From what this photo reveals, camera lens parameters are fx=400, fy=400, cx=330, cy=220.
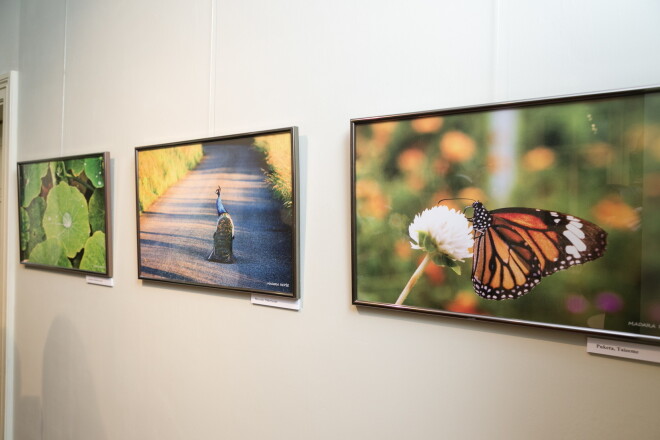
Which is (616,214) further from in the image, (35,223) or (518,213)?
(35,223)

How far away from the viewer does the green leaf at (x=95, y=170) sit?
192 cm

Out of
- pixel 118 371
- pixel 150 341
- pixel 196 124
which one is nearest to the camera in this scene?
pixel 196 124

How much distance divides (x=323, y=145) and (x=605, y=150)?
30.3 inches

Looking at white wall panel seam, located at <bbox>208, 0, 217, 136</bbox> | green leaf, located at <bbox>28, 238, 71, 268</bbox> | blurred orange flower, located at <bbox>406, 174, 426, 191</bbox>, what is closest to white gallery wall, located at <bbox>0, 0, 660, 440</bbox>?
white wall panel seam, located at <bbox>208, 0, 217, 136</bbox>

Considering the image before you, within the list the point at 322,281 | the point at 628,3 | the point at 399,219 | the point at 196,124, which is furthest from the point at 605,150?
the point at 196,124

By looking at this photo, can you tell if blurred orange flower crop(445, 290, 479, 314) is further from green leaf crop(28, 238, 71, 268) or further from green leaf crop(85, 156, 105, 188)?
green leaf crop(28, 238, 71, 268)

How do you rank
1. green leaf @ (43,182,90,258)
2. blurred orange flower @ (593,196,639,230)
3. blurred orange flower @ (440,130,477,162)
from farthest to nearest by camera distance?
green leaf @ (43,182,90,258), blurred orange flower @ (440,130,477,162), blurred orange flower @ (593,196,639,230)

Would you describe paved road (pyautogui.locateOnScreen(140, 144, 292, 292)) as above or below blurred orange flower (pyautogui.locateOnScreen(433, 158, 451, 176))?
below

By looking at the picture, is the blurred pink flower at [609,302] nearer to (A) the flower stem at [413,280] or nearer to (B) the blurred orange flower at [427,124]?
(A) the flower stem at [413,280]

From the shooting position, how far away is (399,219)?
3.76 feet

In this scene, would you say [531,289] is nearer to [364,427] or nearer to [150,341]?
[364,427]

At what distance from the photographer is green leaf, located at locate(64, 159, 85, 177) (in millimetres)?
1990

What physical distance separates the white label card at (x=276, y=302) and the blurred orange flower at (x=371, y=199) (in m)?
0.41

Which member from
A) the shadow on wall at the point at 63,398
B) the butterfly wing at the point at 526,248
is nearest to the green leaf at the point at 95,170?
the shadow on wall at the point at 63,398
